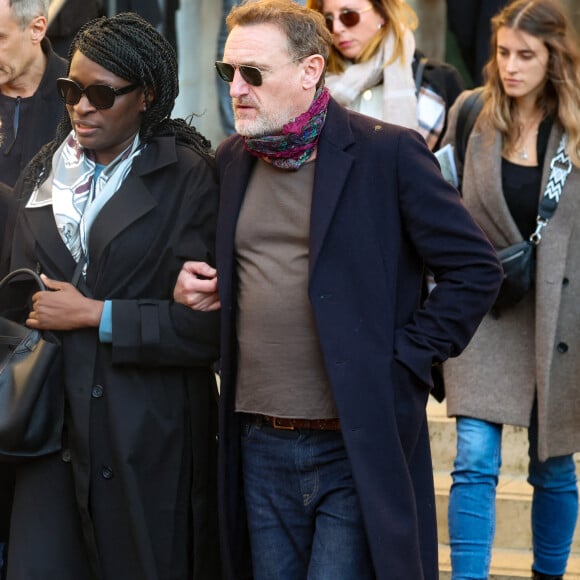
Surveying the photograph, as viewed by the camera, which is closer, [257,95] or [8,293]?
[257,95]

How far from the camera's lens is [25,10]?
5.28 metres

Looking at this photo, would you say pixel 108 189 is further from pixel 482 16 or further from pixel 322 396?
pixel 482 16

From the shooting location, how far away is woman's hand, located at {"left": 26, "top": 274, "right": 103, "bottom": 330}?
391 cm

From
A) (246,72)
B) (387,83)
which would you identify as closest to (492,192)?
(387,83)

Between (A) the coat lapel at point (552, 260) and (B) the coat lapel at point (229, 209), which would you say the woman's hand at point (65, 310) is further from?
(A) the coat lapel at point (552, 260)

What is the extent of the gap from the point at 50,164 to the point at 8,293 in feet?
1.35

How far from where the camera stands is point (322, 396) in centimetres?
371

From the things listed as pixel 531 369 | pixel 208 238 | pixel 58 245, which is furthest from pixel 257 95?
pixel 531 369

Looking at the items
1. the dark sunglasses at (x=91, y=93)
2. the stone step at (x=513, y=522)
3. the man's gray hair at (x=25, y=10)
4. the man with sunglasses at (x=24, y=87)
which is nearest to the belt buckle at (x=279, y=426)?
the dark sunglasses at (x=91, y=93)

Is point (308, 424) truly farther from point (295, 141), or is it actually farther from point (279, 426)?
point (295, 141)

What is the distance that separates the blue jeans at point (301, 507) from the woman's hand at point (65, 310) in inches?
20.8

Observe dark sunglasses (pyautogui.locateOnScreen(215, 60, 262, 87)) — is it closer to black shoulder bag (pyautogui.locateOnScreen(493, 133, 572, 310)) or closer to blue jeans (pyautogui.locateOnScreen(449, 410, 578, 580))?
black shoulder bag (pyautogui.locateOnScreen(493, 133, 572, 310))

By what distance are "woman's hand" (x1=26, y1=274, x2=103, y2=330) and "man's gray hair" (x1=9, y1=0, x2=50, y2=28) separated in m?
1.70

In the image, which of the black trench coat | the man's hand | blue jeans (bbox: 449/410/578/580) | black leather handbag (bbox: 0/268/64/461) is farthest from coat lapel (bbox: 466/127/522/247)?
black leather handbag (bbox: 0/268/64/461)
